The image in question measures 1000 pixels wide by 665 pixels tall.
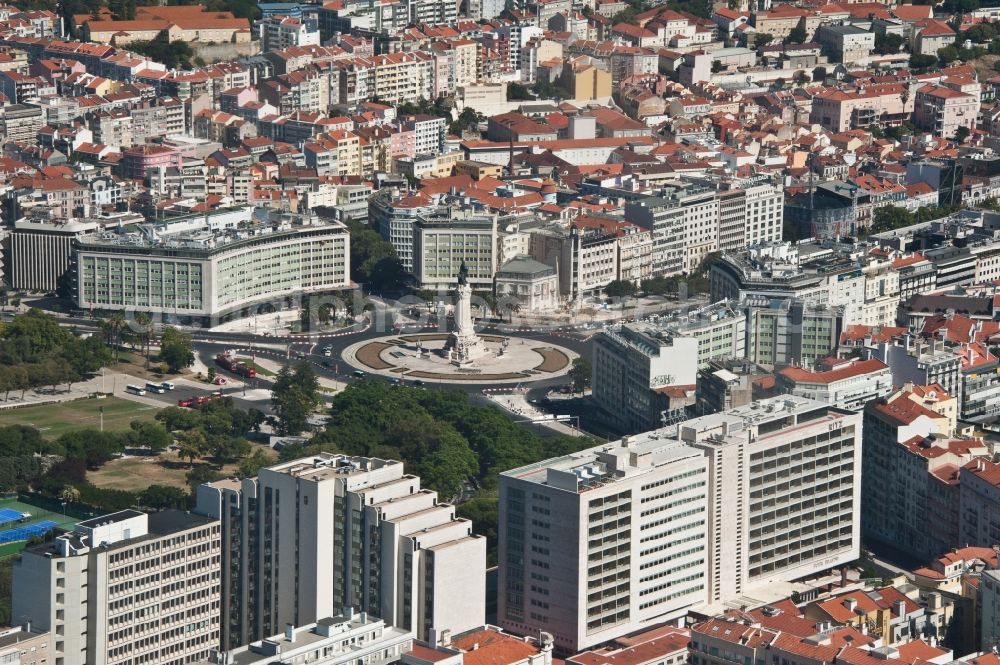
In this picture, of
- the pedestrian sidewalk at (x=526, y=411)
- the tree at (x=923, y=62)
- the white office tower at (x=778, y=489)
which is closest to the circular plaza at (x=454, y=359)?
the pedestrian sidewalk at (x=526, y=411)

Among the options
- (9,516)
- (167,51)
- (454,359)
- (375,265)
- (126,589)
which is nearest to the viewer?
(126,589)

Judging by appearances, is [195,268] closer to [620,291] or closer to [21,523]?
[620,291]

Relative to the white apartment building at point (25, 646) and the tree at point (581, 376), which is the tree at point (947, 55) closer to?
the tree at point (581, 376)

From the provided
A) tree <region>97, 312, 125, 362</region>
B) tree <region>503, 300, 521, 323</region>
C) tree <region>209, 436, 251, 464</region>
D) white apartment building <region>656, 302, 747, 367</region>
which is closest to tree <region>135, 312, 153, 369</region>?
tree <region>97, 312, 125, 362</region>

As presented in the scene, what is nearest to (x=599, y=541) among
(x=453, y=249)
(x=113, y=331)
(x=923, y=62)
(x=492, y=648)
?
(x=492, y=648)

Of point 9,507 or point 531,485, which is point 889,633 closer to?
point 531,485

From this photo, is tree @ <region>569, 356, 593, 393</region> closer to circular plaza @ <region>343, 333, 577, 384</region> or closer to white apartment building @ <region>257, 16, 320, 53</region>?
circular plaza @ <region>343, 333, 577, 384</region>
